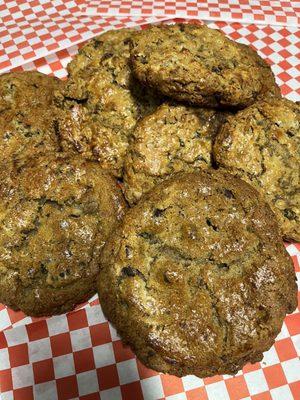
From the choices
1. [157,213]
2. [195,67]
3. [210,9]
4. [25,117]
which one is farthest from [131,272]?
[210,9]

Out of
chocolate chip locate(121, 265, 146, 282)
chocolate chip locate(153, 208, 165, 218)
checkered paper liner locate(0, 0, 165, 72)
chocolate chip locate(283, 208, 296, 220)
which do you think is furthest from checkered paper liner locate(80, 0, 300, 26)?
chocolate chip locate(121, 265, 146, 282)

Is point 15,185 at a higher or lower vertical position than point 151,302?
higher

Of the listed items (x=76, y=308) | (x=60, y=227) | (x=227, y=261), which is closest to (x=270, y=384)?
(x=227, y=261)

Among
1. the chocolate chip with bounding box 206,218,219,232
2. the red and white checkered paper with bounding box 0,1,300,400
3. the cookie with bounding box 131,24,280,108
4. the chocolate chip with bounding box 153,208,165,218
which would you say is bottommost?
the red and white checkered paper with bounding box 0,1,300,400

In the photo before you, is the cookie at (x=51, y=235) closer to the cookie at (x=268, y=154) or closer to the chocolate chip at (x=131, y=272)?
the chocolate chip at (x=131, y=272)

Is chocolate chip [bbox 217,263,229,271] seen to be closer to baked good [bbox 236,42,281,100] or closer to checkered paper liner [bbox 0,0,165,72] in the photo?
baked good [bbox 236,42,281,100]

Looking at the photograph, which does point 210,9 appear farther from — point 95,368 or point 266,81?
point 95,368

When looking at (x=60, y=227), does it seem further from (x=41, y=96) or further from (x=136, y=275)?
(x=41, y=96)
